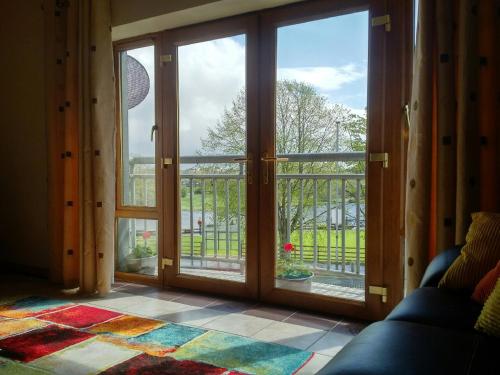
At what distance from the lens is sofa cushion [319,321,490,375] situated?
2.98 feet

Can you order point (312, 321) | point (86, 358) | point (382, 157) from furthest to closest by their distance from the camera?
1. point (312, 321)
2. point (382, 157)
3. point (86, 358)

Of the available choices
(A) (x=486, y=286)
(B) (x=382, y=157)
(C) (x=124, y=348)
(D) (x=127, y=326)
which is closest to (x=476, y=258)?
(A) (x=486, y=286)

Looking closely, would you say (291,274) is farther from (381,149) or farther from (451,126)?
(451,126)

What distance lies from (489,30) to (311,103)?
1129 mm

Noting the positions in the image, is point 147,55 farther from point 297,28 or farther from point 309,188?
point 309,188

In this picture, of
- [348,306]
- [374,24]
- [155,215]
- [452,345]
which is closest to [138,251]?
[155,215]

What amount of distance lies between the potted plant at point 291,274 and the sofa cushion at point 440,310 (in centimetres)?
138

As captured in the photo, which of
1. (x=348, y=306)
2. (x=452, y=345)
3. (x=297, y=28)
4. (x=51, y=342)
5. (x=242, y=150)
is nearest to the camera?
(x=452, y=345)

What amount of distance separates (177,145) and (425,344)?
2.42 metres

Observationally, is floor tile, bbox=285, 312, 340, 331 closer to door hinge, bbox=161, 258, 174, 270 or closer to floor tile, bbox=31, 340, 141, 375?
floor tile, bbox=31, 340, 141, 375

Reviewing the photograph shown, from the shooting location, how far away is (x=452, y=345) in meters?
1.06

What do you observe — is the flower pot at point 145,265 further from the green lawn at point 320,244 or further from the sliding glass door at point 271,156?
the green lawn at point 320,244

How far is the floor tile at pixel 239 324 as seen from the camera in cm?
231

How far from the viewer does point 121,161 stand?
3.46 m
